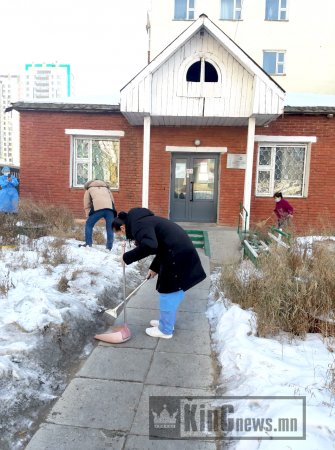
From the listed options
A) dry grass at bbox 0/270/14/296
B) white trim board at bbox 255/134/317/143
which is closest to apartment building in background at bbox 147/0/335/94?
white trim board at bbox 255/134/317/143

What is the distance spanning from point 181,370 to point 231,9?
67.6 feet

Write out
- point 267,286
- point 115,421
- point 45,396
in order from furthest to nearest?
1. point 267,286
2. point 45,396
3. point 115,421

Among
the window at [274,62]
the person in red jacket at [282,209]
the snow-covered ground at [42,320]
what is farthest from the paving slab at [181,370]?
the window at [274,62]

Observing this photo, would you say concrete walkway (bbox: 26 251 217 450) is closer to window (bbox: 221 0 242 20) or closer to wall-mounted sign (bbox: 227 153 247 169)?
wall-mounted sign (bbox: 227 153 247 169)

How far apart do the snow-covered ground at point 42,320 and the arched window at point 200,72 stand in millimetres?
6269

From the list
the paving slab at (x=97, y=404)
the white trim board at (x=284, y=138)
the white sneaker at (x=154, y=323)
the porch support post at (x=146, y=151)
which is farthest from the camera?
the white trim board at (x=284, y=138)

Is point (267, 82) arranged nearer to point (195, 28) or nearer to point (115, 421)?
point (195, 28)

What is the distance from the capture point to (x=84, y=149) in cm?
1189

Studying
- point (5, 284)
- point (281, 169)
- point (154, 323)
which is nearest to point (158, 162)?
point (281, 169)

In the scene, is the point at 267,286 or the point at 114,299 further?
the point at 114,299

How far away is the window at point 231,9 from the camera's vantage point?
62.1 ft

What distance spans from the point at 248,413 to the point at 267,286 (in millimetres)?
1982

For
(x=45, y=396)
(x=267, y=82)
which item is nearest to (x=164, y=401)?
(x=45, y=396)

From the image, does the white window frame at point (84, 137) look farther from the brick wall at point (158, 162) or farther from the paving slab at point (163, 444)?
the paving slab at point (163, 444)
